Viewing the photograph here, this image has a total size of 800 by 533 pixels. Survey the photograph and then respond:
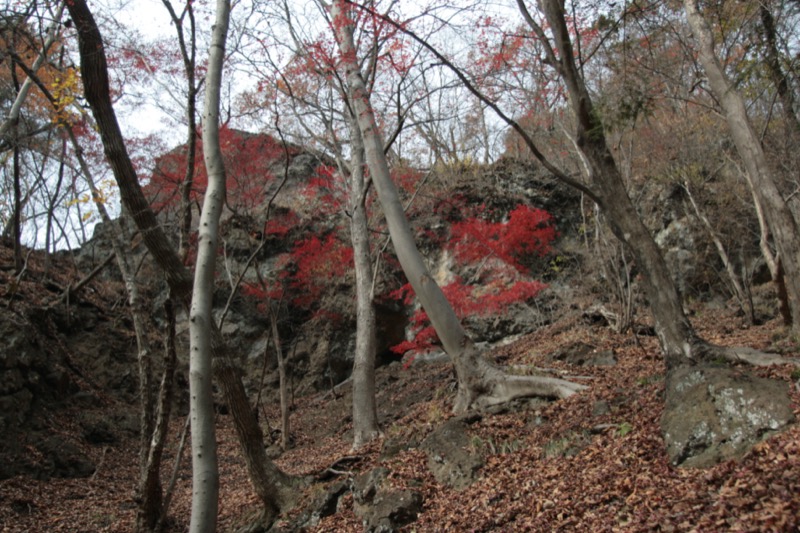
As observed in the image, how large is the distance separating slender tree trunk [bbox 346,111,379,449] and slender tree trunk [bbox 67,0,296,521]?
2653 millimetres

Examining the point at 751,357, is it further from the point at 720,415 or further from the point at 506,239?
the point at 506,239

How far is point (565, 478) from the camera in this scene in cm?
446

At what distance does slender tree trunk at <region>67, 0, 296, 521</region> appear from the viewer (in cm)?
520

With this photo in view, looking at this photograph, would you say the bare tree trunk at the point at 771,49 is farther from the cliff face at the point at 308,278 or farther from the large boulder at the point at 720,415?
the large boulder at the point at 720,415

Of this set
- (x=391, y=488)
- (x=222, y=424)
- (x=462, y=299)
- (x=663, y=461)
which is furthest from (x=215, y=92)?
(x=222, y=424)

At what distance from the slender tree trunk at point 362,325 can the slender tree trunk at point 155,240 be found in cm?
265

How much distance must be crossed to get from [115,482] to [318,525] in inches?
256

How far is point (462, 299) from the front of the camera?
13836 millimetres

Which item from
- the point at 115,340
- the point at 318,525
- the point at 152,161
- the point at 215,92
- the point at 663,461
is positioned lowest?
the point at 318,525

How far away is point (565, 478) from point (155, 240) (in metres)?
4.66

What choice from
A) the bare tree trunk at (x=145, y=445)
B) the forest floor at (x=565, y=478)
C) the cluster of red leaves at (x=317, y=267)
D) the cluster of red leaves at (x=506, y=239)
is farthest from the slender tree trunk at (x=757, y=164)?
the cluster of red leaves at (x=317, y=267)

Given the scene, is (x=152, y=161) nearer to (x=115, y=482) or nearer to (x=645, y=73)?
(x=115, y=482)

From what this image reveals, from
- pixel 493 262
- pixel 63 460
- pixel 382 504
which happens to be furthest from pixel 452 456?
pixel 493 262

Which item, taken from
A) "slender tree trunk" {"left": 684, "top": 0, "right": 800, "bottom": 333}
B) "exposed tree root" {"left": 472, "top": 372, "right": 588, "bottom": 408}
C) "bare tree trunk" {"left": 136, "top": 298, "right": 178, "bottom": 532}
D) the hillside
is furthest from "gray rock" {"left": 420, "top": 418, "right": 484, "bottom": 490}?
"slender tree trunk" {"left": 684, "top": 0, "right": 800, "bottom": 333}
